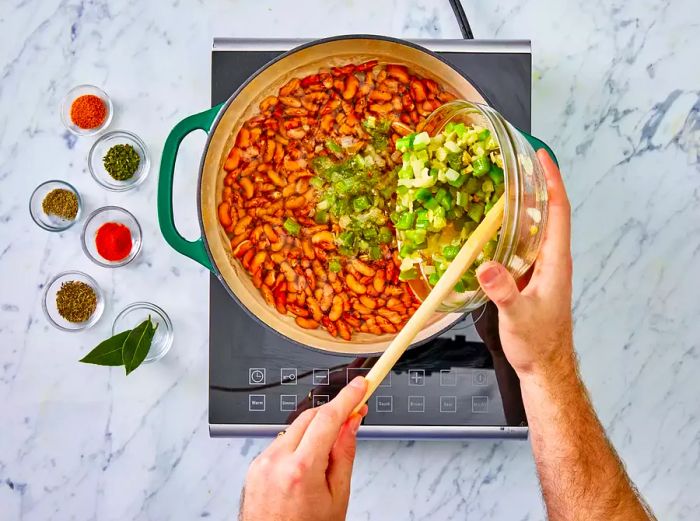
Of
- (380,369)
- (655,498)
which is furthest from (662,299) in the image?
(380,369)

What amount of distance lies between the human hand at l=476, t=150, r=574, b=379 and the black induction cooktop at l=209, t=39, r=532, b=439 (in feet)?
→ 0.80

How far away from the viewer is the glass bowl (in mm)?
1144

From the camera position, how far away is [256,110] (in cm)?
143

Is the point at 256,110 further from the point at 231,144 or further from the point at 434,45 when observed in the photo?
the point at 434,45

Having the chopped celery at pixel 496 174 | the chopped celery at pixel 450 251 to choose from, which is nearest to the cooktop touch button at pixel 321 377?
the chopped celery at pixel 450 251

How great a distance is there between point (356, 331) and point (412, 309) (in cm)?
12

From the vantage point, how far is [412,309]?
1.43m

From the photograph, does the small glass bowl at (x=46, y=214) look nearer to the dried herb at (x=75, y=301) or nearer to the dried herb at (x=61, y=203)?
the dried herb at (x=61, y=203)

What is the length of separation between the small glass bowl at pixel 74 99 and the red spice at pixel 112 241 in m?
0.21

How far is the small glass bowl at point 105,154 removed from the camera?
165 centimetres

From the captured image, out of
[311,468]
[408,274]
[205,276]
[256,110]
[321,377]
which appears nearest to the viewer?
[311,468]

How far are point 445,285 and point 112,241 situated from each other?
795 millimetres

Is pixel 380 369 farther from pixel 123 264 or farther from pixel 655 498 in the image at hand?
pixel 655 498

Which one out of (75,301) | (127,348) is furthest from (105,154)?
(127,348)
